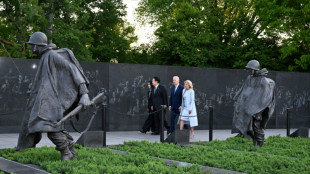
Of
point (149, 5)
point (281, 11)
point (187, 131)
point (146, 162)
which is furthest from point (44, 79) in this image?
point (149, 5)

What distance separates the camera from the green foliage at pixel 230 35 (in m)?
33.2

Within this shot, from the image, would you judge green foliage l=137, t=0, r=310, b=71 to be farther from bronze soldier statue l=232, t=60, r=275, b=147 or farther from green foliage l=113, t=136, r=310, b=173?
green foliage l=113, t=136, r=310, b=173

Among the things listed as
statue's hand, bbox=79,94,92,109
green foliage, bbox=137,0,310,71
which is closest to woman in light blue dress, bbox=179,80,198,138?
statue's hand, bbox=79,94,92,109

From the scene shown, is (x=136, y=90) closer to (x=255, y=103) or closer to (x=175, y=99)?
(x=175, y=99)

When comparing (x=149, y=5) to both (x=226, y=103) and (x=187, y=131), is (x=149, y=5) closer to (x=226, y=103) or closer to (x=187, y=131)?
(x=226, y=103)

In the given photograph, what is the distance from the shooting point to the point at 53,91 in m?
7.66

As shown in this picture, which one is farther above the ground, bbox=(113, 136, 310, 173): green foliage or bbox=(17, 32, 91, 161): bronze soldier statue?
bbox=(17, 32, 91, 161): bronze soldier statue

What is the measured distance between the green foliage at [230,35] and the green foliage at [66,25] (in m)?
3.83

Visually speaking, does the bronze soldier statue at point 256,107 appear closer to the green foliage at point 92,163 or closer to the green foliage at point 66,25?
the green foliage at point 92,163

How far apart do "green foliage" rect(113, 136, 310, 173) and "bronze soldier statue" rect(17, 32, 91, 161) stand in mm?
2371

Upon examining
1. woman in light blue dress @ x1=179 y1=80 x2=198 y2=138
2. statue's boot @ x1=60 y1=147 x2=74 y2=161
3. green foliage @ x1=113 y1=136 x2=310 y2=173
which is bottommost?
green foliage @ x1=113 y1=136 x2=310 y2=173

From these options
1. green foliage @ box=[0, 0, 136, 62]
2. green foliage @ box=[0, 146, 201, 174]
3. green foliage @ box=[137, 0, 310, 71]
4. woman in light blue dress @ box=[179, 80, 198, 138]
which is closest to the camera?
green foliage @ box=[0, 146, 201, 174]

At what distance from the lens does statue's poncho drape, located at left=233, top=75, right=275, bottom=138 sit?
39.1 ft

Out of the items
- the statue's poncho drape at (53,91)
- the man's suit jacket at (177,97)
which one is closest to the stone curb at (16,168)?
the statue's poncho drape at (53,91)
